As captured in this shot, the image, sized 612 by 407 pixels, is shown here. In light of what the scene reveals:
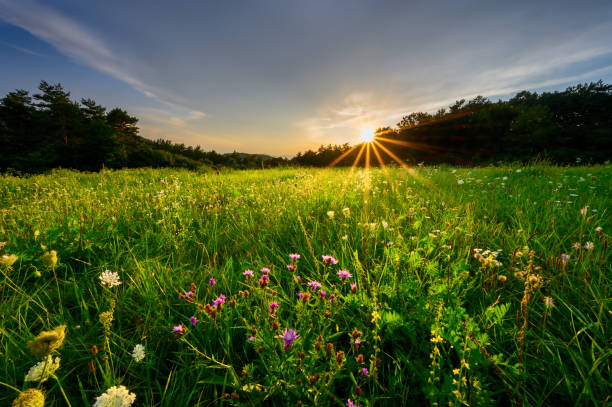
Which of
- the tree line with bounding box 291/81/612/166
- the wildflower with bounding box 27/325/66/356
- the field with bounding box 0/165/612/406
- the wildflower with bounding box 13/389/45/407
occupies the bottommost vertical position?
the field with bounding box 0/165/612/406

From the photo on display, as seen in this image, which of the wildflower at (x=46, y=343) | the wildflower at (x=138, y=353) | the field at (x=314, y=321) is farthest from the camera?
the wildflower at (x=138, y=353)

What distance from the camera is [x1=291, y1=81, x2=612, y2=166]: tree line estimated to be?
3419 cm

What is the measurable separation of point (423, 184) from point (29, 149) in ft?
181

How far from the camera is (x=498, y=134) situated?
121 feet

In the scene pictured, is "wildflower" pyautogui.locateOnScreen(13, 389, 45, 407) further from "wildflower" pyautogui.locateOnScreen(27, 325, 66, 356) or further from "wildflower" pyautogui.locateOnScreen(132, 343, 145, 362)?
"wildflower" pyautogui.locateOnScreen(132, 343, 145, 362)

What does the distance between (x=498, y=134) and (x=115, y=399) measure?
161 feet

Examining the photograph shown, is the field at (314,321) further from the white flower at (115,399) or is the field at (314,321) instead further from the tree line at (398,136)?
the tree line at (398,136)

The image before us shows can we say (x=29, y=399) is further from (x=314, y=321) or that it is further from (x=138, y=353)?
(x=314, y=321)

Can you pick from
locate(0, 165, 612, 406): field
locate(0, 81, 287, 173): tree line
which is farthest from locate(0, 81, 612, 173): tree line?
locate(0, 165, 612, 406): field

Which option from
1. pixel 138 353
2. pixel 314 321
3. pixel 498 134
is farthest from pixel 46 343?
pixel 498 134

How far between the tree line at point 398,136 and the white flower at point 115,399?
30.5m

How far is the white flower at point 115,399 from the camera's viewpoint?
818 mm

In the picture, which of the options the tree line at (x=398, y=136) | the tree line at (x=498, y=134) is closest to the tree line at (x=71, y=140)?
the tree line at (x=398, y=136)

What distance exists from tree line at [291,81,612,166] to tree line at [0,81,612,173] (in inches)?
4.7
